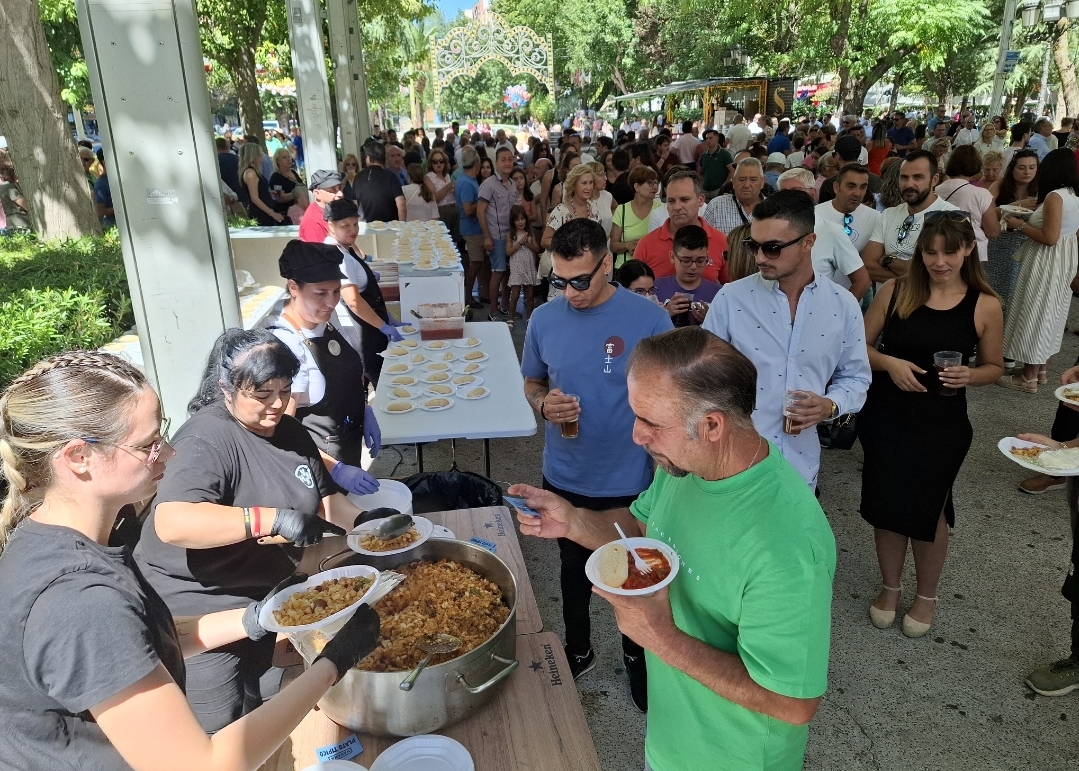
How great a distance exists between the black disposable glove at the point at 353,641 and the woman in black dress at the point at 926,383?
2.54m

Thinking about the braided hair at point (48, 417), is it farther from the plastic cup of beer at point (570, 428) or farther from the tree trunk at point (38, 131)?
the tree trunk at point (38, 131)

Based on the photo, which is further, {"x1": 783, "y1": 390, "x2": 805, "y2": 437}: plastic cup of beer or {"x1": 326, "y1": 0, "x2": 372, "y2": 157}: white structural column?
{"x1": 326, "y1": 0, "x2": 372, "y2": 157}: white structural column

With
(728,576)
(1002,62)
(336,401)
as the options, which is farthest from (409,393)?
(1002,62)

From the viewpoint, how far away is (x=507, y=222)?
8.20 meters

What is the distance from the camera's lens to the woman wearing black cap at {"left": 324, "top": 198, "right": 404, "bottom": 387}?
474cm

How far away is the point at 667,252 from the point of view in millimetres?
4684

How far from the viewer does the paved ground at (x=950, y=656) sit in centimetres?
285

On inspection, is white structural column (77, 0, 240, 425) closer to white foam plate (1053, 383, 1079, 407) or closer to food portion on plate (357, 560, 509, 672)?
food portion on plate (357, 560, 509, 672)

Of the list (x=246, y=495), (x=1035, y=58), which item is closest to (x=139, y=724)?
(x=246, y=495)

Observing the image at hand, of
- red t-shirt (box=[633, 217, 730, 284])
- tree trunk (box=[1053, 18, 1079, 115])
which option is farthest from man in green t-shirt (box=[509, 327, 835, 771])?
tree trunk (box=[1053, 18, 1079, 115])

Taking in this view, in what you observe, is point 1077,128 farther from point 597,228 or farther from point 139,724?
point 139,724

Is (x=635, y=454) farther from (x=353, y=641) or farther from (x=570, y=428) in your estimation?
(x=353, y=641)

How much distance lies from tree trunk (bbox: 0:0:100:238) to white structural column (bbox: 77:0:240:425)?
5877mm

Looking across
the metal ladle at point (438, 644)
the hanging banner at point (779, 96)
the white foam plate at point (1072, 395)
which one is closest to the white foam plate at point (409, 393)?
the metal ladle at point (438, 644)
